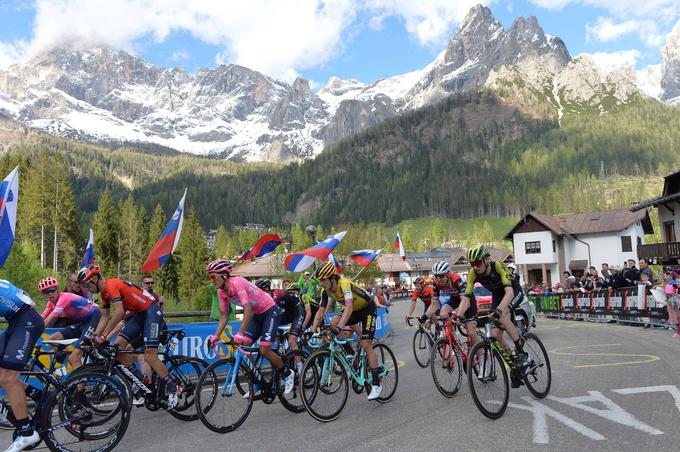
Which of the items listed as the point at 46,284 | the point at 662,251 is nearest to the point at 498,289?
the point at 46,284

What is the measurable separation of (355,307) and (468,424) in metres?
2.64

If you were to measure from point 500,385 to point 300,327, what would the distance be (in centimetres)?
417

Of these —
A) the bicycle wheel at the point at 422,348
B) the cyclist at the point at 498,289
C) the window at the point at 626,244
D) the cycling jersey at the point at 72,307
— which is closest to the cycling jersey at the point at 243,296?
the cycling jersey at the point at 72,307

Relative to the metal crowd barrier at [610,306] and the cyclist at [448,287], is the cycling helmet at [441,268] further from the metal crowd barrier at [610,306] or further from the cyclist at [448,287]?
the metal crowd barrier at [610,306]

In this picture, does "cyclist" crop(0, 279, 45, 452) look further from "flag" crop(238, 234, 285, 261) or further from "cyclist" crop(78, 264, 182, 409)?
"flag" crop(238, 234, 285, 261)

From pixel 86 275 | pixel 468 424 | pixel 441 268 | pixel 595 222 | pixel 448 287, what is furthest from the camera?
pixel 595 222

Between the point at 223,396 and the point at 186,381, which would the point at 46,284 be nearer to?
the point at 186,381

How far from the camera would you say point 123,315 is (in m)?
7.77

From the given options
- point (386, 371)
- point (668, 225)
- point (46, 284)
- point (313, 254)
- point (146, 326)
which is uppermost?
point (668, 225)

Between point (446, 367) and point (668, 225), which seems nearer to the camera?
point (446, 367)

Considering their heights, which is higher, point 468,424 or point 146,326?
point 146,326

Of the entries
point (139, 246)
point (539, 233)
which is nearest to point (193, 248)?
point (139, 246)

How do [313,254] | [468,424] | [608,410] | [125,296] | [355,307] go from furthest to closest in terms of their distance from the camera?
[313,254], [355,307], [125,296], [608,410], [468,424]

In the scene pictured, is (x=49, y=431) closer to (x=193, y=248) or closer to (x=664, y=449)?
(x=664, y=449)
